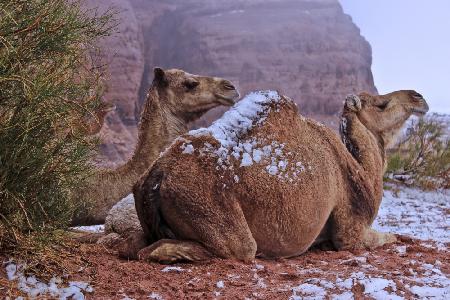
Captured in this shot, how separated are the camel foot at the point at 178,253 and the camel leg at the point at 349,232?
1296mm

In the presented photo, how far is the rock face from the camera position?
171ft

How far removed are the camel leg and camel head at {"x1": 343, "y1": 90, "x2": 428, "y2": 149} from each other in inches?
49.6

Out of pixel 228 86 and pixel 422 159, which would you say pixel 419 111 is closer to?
pixel 228 86

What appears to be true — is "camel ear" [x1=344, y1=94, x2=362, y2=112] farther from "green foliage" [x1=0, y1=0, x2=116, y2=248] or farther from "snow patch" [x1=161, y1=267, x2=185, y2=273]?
"snow patch" [x1=161, y1=267, x2=185, y2=273]

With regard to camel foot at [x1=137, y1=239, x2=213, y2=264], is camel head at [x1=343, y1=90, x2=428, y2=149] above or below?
above

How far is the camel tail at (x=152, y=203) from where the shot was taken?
4.15 m

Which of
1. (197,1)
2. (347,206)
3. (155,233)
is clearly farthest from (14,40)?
(197,1)

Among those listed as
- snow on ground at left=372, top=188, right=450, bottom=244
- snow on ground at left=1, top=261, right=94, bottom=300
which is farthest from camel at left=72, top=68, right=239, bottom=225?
snow on ground at left=1, top=261, right=94, bottom=300

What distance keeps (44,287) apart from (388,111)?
397 centimetres

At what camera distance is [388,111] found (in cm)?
598

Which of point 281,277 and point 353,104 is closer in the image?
point 281,277

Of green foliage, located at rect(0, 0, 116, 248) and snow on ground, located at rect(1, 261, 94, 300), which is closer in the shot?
snow on ground, located at rect(1, 261, 94, 300)

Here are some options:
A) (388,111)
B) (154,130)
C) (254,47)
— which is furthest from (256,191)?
(254,47)

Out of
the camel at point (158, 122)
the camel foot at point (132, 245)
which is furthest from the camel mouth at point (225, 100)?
the camel foot at point (132, 245)
